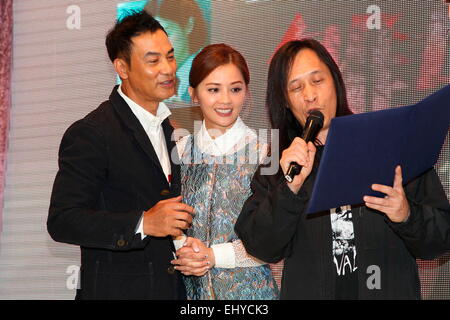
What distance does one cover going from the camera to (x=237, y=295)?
240 cm

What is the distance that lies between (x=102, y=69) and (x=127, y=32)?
3.94ft

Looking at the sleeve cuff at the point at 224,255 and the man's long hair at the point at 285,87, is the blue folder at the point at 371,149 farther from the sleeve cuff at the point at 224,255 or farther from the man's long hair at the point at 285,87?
the sleeve cuff at the point at 224,255

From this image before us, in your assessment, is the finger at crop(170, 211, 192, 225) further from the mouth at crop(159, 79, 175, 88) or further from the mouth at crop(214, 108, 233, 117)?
the mouth at crop(159, 79, 175, 88)

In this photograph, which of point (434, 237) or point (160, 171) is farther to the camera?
point (160, 171)

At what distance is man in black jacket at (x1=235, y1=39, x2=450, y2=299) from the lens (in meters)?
1.94

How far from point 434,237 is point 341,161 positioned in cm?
43

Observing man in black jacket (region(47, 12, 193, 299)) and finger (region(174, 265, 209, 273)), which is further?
finger (region(174, 265, 209, 273))

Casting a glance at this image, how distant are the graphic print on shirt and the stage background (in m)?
1.30

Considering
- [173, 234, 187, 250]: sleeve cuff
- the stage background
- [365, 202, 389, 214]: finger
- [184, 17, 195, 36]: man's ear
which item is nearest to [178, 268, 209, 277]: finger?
[173, 234, 187, 250]: sleeve cuff

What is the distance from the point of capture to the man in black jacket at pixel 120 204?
2.23m

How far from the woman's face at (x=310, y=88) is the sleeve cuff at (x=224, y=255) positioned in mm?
530
